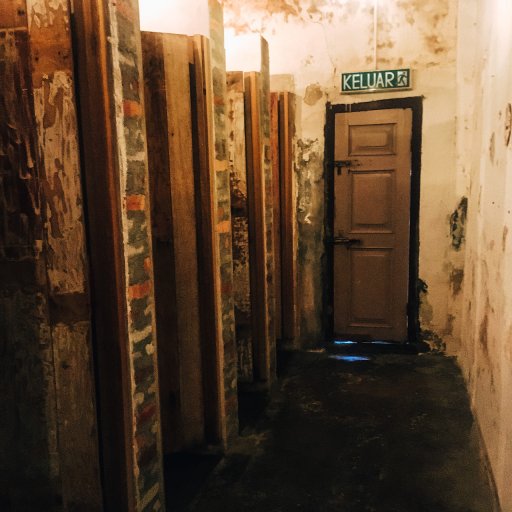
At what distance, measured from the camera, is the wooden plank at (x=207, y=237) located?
2641 millimetres

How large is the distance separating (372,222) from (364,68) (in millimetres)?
1358

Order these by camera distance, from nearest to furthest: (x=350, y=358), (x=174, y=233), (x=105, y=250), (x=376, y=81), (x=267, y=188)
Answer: (x=105, y=250), (x=174, y=233), (x=267, y=188), (x=376, y=81), (x=350, y=358)

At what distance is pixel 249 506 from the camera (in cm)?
241

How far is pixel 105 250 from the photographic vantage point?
1.76 m

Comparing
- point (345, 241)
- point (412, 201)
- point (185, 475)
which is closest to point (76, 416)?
point (185, 475)

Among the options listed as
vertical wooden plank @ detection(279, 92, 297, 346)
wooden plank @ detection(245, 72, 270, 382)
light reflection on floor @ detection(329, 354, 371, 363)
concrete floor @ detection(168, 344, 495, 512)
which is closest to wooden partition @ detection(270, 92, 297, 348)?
vertical wooden plank @ detection(279, 92, 297, 346)

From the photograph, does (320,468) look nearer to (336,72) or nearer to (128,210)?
(128,210)

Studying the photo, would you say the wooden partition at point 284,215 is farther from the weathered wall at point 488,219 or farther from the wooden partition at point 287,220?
the weathered wall at point 488,219

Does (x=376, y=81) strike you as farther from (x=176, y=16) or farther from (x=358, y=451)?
(x=358, y=451)

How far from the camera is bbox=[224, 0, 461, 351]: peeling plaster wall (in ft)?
14.0

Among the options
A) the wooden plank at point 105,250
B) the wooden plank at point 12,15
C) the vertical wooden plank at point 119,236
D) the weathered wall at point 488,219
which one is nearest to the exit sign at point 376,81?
the weathered wall at point 488,219

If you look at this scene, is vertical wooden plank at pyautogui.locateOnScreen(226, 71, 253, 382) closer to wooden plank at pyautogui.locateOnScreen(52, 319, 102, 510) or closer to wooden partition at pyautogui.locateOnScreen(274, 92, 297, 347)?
wooden partition at pyautogui.locateOnScreen(274, 92, 297, 347)

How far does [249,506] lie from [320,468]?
503 mm

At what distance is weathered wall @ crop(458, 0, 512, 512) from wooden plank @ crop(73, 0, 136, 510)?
1554 millimetres
